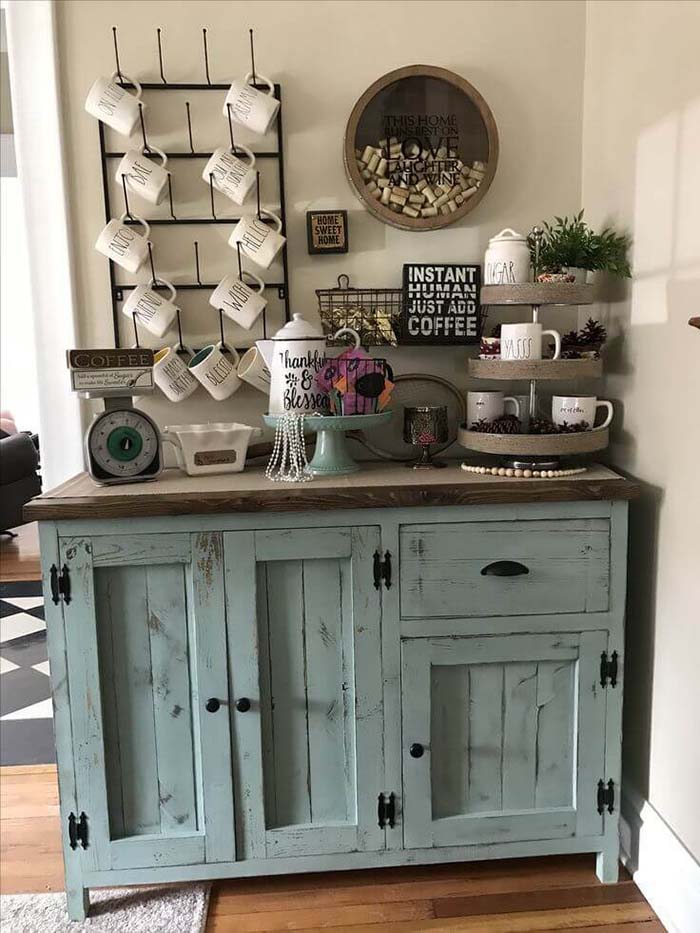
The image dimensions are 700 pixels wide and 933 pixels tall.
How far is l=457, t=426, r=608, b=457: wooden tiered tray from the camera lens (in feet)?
5.67

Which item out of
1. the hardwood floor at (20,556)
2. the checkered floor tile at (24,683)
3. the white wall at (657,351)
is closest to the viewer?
the white wall at (657,351)

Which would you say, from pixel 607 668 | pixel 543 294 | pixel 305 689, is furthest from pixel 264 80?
pixel 607 668

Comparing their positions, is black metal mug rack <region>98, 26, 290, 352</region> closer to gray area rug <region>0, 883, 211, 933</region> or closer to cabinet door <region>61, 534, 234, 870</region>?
cabinet door <region>61, 534, 234, 870</region>

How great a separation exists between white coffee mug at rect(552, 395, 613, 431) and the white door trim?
3.80 ft

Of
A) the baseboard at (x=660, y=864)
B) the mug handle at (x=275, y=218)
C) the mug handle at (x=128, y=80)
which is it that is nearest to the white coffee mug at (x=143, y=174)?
the mug handle at (x=128, y=80)

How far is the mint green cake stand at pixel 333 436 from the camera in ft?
5.74

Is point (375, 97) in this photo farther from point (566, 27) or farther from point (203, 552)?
point (203, 552)

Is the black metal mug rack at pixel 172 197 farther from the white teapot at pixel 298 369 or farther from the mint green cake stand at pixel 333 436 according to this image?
the mint green cake stand at pixel 333 436

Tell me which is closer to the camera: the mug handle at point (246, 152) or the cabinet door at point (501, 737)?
the cabinet door at point (501, 737)

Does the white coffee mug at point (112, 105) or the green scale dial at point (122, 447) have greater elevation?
the white coffee mug at point (112, 105)

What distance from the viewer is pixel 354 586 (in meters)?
1.67

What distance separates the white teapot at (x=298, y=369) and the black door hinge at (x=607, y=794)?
1.02 meters

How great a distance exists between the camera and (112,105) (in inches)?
72.1

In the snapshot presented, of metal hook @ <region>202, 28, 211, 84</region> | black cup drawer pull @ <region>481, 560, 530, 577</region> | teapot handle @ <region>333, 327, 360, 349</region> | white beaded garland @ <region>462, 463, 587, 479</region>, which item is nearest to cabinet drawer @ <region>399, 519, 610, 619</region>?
black cup drawer pull @ <region>481, 560, 530, 577</region>
